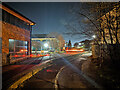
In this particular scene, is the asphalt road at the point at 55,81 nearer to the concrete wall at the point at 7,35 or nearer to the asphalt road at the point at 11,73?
the asphalt road at the point at 11,73

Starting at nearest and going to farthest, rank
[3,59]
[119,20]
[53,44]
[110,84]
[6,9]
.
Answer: [110,84] → [119,20] → [3,59] → [6,9] → [53,44]

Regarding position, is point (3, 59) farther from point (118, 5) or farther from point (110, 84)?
point (118, 5)

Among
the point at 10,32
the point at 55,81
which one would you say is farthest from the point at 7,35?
the point at 55,81

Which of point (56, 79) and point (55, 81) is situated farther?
point (56, 79)

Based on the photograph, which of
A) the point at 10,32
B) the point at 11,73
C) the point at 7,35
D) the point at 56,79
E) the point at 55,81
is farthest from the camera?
the point at 10,32

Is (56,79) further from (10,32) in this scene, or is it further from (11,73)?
(10,32)

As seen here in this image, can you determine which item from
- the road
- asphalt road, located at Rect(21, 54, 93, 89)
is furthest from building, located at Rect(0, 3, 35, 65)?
asphalt road, located at Rect(21, 54, 93, 89)

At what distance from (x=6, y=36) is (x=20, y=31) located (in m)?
3.55

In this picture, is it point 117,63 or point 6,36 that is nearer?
point 117,63

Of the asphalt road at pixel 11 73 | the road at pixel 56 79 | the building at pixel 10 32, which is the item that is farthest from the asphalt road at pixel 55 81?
the building at pixel 10 32

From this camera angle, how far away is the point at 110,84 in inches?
158

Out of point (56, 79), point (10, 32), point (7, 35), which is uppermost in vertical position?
point (10, 32)

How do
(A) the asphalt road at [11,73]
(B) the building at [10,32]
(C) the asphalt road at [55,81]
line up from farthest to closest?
(B) the building at [10,32]
(A) the asphalt road at [11,73]
(C) the asphalt road at [55,81]

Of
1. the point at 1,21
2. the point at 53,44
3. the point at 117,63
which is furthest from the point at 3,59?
the point at 53,44
